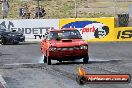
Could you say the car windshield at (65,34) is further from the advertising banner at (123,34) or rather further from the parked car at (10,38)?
the advertising banner at (123,34)

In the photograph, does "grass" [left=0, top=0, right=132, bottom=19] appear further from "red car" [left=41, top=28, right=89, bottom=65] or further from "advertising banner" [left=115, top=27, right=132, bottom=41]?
"red car" [left=41, top=28, right=89, bottom=65]

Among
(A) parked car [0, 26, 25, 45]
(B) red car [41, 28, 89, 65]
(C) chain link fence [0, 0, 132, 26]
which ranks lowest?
(A) parked car [0, 26, 25, 45]

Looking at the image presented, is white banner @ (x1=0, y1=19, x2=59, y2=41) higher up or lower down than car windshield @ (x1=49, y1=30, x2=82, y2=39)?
lower down

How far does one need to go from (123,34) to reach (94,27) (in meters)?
2.43

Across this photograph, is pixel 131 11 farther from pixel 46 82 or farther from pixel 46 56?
pixel 46 82

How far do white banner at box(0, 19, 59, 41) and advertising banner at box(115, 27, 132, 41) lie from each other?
198 inches

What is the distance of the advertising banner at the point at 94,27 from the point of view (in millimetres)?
35625

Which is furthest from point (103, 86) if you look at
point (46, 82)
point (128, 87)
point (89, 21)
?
point (89, 21)

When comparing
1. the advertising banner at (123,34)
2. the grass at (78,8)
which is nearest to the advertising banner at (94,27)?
the advertising banner at (123,34)

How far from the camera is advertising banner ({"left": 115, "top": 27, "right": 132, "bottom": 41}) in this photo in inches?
1385

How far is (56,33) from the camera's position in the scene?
17734 millimetres

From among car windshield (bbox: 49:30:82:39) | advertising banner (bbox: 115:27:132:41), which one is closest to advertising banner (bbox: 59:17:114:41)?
advertising banner (bbox: 115:27:132:41)

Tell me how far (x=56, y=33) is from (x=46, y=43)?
2.24 ft

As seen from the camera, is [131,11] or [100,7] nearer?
[131,11]
